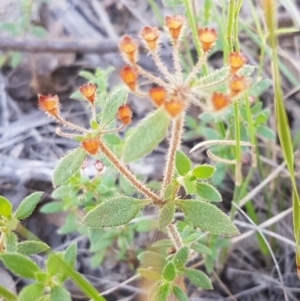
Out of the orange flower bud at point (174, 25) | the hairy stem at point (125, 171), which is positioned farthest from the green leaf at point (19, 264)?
→ the orange flower bud at point (174, 25)

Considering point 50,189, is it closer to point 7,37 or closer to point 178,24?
point 7,37

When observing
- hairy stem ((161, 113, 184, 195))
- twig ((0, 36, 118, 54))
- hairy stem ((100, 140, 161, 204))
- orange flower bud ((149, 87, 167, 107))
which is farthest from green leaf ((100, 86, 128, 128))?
twig ((0, 36, 118, 54))

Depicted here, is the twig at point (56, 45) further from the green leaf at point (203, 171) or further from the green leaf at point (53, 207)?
the green leaf at point (203, 171)

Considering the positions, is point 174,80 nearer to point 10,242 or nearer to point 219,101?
point 219,101

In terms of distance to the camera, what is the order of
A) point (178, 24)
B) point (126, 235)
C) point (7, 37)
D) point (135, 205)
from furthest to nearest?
point (7, 37) < point (126, 235) < point (135, 205) < point (178, 24)

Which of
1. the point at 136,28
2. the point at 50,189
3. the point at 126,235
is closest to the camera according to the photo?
the point at 126,235

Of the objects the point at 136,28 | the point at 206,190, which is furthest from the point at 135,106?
the point at 206,190
